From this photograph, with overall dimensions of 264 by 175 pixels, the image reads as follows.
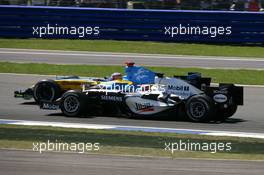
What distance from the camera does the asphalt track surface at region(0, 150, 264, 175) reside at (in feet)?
27.7

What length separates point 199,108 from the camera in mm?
12586

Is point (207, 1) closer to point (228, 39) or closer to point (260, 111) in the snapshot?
point (228, 39)

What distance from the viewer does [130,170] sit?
8.53m

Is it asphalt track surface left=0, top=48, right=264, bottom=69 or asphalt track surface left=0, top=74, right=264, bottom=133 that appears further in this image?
asphalt track surface left=0, top=48, right=264, bottom=69

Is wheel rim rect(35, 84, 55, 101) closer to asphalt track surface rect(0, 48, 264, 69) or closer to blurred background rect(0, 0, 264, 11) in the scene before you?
asphalt track surface rect(0, 48, 264, 69)

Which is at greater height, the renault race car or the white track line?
the renault race car

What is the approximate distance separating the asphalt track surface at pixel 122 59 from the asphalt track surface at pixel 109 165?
12723 mm

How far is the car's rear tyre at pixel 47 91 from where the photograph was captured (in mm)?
13672

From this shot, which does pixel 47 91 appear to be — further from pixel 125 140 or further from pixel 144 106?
pixel 125 140

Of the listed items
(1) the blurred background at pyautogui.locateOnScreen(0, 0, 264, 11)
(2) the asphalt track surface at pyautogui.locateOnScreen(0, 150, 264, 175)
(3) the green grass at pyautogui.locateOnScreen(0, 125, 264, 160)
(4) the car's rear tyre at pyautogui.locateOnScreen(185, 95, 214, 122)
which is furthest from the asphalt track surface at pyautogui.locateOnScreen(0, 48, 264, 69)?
(2) the asphalt track surface at pyautogui.locateOnScreen(0, 150, 264, 175)

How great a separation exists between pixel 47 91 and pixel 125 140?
3339 mm

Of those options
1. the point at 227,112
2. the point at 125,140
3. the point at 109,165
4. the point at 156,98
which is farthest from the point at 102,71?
the point at 109,165

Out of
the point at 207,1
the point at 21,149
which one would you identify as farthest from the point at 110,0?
the point at 21,149

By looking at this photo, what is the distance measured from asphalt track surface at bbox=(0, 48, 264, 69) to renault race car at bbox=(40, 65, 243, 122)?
883 cm
